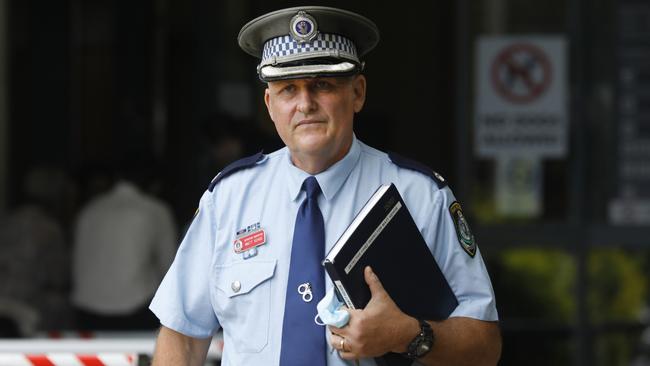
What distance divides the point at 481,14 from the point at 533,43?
36 cm

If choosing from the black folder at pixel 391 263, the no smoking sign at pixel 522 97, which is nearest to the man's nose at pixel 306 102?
the black folder at pixel 391 263

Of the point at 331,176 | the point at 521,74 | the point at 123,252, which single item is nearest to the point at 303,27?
the point at 331,176

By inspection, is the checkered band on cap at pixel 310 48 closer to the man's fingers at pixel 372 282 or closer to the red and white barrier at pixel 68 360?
the man's fingers at pixel 372 282

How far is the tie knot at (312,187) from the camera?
272cm

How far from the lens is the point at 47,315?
798 cm

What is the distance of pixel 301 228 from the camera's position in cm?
269

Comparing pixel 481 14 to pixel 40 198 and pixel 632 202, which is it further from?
pixel 40 198

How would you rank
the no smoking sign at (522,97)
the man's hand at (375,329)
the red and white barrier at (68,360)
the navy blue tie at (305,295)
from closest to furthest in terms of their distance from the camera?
the man's hand at (375,329) → the navy blue tie at (305,295) → the red and white barrier at (68,360) → the no smoking sign at (522,97)

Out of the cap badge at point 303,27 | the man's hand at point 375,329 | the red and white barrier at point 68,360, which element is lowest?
the red and white barrier at point 68,360

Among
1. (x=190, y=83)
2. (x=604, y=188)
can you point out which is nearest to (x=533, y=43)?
(x=604, y=188)

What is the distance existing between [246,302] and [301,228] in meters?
0.19

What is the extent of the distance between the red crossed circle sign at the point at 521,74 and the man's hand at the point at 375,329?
525cm

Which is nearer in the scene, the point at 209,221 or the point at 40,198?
the point at 209,221

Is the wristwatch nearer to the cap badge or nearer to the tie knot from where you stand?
the tie knot
